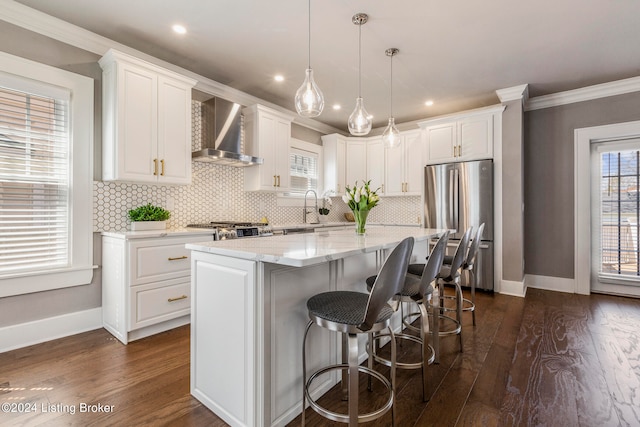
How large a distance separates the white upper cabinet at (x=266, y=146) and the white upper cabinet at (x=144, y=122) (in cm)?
95

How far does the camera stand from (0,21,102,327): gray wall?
94.9 inches

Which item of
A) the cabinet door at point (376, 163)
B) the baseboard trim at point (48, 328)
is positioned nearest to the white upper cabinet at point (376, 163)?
the cabinet door at point (376, 163)

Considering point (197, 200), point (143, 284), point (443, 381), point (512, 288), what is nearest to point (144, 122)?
point (197, 200)

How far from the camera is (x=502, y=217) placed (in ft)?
13.4

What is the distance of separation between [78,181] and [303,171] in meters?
3.16

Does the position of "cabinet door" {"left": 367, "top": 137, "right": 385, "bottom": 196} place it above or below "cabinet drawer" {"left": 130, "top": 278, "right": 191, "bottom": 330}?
above

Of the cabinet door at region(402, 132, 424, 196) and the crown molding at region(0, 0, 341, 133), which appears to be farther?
the cabinet door at region(402, 132, 424, 196)

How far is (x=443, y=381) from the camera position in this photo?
198 cm

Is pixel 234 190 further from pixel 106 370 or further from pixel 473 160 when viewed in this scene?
pixel 473 160

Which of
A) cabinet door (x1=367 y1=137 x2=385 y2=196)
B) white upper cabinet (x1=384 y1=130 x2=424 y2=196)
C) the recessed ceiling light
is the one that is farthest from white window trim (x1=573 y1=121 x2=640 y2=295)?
the recessed ceiling light

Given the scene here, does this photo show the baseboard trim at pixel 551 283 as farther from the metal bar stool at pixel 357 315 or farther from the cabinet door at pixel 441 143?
the metal bar stool at pixel 357 315

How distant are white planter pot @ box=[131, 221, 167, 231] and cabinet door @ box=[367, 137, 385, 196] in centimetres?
366

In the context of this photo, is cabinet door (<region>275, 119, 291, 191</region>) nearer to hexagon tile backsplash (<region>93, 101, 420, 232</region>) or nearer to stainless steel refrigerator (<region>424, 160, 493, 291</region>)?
hexagon tile backsplash (<region>93, 101, 420, 232</region>)

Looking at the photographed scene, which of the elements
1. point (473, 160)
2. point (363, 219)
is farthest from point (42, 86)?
point (473, 160)
